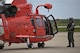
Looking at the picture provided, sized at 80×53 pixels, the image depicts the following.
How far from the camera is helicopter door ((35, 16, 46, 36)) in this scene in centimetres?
2578

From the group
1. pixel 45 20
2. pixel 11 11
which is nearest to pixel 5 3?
pixel 11 11

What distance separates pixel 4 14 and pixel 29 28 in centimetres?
204

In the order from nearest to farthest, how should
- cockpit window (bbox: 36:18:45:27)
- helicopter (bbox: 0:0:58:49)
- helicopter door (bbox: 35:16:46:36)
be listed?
1. helicopter (bbox: 0:0:58:49)
2. helicopter door (bbox: 35:16:46:36)
3. cockpit window (bbox: 36:18:45:27)

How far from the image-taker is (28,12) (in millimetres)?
26062

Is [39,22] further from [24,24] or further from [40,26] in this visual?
[24,24]

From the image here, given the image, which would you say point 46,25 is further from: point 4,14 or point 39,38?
point 4,14

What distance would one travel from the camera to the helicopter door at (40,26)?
Result: 84.6ft

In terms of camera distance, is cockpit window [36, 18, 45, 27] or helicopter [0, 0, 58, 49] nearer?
helicopter [0, 0, 58, 49]

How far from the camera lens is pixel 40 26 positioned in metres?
26.1

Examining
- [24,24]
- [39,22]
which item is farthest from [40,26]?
[24,24]

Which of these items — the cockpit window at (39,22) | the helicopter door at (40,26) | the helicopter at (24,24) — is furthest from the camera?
the cockpit window at (39,22)

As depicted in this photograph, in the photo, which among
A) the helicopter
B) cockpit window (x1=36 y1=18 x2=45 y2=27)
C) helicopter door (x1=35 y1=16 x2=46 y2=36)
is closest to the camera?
the helicopter

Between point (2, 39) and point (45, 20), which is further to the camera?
point (45, 20)

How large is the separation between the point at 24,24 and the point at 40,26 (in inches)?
47.9
